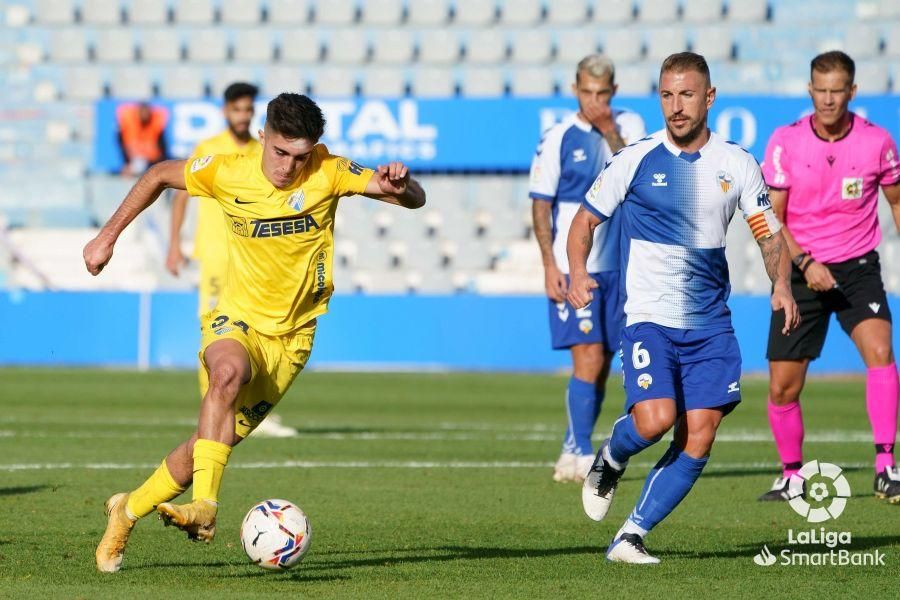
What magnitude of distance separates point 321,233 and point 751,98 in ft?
58.9

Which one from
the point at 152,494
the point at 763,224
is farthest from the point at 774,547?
the point at 152,494

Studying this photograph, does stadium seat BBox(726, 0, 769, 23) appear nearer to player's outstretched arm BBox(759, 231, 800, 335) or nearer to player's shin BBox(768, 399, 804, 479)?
player's shin BBox(768, 399, 804, 479)

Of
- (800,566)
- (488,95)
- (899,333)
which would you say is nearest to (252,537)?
(800,566)

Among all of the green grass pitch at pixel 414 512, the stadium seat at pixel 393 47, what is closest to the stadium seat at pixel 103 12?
the stadium seat at pixel 393 47

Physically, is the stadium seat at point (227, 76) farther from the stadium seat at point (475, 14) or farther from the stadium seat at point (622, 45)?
the stadium seat at point (622, 45)

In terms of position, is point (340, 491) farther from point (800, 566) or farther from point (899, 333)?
point (899, 333)

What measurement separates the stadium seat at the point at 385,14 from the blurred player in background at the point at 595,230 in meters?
17.4

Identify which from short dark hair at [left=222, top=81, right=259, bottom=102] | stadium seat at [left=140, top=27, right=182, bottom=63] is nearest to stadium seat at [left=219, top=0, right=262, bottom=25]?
stadium seat at [left=140, top=27, right=182, bottom=63]

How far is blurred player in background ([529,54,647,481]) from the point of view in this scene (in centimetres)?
856

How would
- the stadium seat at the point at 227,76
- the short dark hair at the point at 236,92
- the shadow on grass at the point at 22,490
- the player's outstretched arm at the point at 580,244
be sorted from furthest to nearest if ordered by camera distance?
the stadium seat at the point at 227,76, the short dark hair at the point at 236,92, the shadow on grass at the point at 22,490, the player's outstretched arm at the point at 580,244

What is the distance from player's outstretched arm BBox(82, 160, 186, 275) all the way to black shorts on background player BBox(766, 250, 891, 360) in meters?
3.50

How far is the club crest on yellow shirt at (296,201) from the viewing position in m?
5.68

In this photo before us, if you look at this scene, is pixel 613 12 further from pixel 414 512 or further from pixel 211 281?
pixel 414 512

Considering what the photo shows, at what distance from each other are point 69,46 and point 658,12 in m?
10.2
